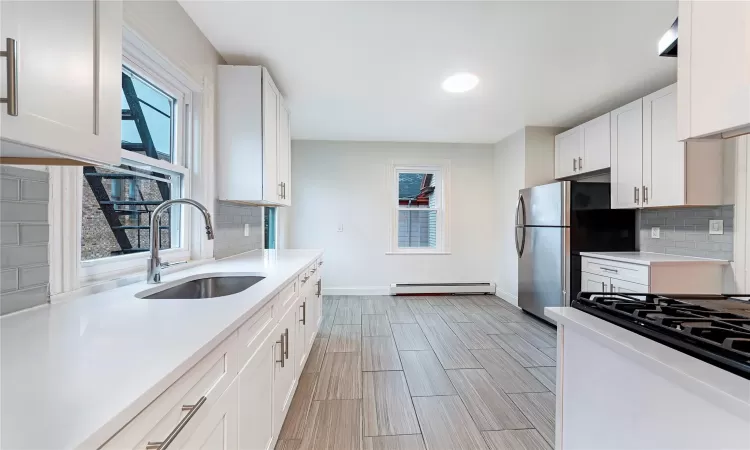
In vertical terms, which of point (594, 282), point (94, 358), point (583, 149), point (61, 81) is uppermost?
point (583, 149)

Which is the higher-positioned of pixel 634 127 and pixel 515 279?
pixel 634 127

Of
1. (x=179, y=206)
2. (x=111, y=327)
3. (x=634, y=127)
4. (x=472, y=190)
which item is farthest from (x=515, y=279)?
(x=111, y=327)

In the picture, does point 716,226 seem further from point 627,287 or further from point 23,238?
point 23,238

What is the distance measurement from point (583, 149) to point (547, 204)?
77cm

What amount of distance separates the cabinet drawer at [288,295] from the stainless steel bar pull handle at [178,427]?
84 centimetres

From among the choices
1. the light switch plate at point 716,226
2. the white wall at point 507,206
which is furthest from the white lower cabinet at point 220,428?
the white wall at point 507,206

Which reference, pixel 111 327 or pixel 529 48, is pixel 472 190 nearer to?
pixel 529 48

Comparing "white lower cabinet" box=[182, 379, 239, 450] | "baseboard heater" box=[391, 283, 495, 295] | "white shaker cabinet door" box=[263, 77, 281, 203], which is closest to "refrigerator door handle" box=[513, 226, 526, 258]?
"baseboard heater" box=[391, 283, 495, 295]

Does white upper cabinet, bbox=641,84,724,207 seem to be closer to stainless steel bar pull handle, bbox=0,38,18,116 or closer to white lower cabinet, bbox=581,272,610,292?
white lower cabinet, bbox=581,272,610,292

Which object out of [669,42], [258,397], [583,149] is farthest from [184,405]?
[583,149]

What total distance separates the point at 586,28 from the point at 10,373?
300cm

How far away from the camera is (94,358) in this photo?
706 mm

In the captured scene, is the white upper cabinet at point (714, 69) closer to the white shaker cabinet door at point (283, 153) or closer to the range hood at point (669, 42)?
the range hood at point (669, 42)

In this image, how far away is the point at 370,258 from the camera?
5051 mm
